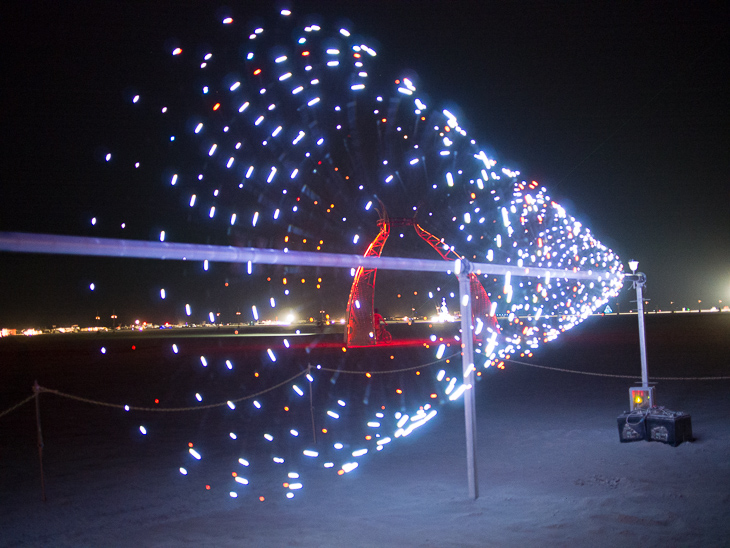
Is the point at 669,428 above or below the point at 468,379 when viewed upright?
below

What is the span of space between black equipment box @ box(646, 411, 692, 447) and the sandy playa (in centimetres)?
15

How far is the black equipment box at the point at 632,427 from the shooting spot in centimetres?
792

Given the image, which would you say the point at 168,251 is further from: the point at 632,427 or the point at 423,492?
the point at 632,427

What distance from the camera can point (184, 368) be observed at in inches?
803

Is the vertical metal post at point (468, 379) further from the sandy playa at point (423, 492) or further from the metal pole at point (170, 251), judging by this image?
the metal pole at point (170, 251)

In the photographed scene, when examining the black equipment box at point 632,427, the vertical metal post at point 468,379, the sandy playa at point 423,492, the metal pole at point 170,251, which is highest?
the metal pole at point 170,251

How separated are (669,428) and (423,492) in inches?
141

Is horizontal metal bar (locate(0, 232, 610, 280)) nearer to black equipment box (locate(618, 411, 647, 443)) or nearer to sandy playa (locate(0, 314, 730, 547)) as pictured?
sandy playa (locate(0, 314, 730, 547))

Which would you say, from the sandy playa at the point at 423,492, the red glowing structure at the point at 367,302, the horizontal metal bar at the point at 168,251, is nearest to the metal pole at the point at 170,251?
the horizontal metal bar at the point at 168,251

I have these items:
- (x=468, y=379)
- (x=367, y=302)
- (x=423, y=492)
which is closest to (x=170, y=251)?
(x=468, y=379)

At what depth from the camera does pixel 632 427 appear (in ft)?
26.2

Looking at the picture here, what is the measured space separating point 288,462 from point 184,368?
1394cm

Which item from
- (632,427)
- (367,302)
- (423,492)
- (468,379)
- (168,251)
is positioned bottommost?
(423,492)

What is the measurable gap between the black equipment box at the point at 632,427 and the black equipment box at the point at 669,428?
0.07 metres
